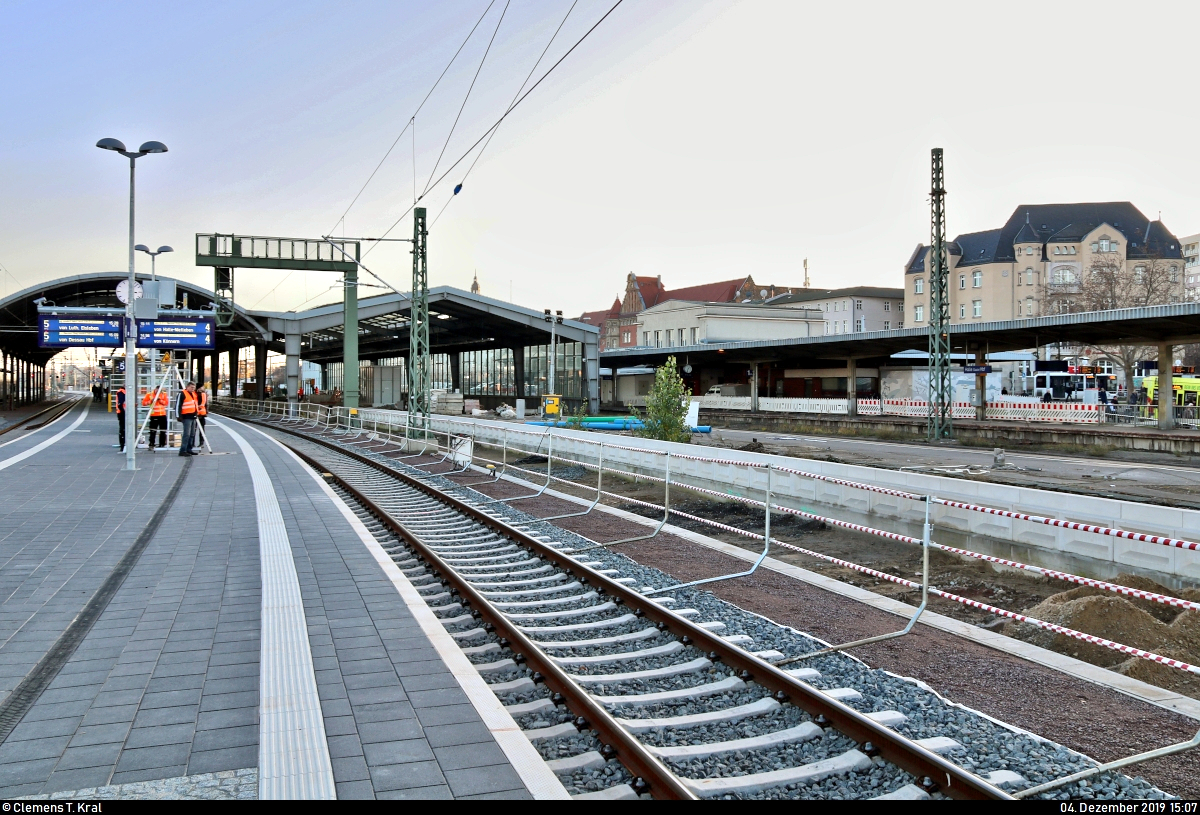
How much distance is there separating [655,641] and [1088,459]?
26.8 m

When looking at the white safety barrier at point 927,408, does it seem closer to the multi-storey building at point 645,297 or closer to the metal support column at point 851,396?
the metal support column at point 851,396

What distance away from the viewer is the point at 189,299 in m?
58.2

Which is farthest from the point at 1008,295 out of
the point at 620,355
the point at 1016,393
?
the point at 620,355

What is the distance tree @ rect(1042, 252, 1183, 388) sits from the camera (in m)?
63.7

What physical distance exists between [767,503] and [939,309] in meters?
26.8

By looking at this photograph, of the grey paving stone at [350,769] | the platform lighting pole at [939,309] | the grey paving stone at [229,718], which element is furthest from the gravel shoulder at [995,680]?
the platform lighting pole at [939,309]

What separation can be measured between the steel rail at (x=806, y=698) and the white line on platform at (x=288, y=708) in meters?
1.57

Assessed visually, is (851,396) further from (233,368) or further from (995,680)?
(233,368)

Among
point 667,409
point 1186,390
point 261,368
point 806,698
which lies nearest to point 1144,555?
point 806,698

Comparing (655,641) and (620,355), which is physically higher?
(620,355)

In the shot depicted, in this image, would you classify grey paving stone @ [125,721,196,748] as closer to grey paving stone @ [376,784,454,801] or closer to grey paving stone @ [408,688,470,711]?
grey paving stone @ [408,688,470,711]
